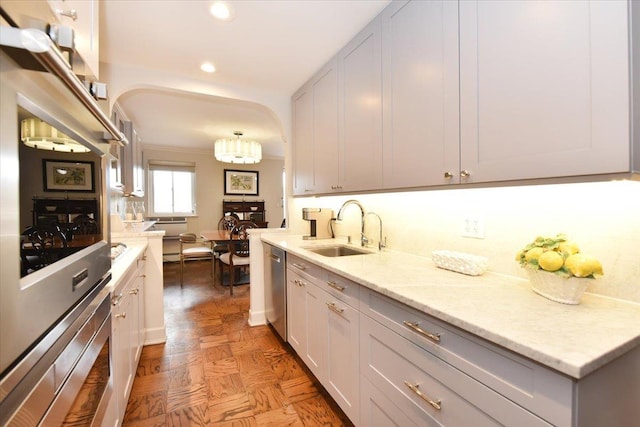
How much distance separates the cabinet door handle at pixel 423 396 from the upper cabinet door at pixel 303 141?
177cm

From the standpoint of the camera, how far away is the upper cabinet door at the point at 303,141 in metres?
2.56

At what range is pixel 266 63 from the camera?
229 centimetres

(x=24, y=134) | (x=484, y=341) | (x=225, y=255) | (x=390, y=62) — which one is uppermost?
(x=390, y=62)

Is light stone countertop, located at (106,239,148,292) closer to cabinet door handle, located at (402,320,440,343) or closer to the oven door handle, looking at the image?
the oven door handle

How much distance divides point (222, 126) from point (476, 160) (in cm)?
408

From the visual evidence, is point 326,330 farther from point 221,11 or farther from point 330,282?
point 221,11

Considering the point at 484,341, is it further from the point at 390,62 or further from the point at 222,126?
the point at 222,126

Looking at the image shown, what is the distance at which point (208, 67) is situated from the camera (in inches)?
92.0

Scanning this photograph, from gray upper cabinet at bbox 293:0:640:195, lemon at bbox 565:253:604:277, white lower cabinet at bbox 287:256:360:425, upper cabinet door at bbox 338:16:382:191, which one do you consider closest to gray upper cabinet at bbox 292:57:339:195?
upper cabinet door at bbox 338:16:382:191

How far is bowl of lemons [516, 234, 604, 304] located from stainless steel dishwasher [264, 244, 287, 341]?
1683 millimetres

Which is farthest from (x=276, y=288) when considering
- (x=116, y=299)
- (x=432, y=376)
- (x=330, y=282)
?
(x=432, y=376)

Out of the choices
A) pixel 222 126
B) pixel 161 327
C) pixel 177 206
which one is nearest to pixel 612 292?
pixel 161 327

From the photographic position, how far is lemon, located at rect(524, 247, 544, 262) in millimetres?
954

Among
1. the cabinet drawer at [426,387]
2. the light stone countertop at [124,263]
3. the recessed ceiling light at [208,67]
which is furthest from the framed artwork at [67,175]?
the recessed ceiling light at [208,67]
